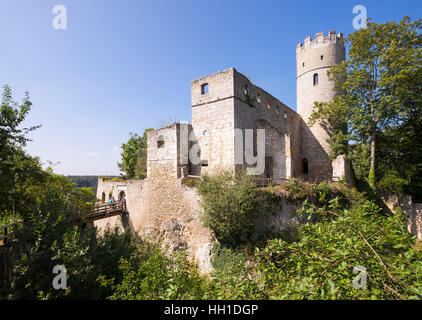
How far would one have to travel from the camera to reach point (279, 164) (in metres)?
14.2

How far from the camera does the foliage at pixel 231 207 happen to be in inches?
382

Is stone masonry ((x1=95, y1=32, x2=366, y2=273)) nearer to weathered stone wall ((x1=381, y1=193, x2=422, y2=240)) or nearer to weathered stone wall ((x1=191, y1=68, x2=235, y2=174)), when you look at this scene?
weathered stone wall ((x1=191, y1=68, x2=235, y2=174))

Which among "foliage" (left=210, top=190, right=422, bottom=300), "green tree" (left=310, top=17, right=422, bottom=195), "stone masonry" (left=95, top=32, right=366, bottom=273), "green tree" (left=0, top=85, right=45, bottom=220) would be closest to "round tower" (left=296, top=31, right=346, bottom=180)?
"green tree" (left=310, top=17, right=422, bottom=195)

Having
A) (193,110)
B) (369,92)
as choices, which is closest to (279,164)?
(193,110)

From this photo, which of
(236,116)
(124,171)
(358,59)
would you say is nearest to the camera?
(236,116)

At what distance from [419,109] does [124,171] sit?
88.9ft

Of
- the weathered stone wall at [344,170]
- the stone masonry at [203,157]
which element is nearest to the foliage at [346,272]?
the stone masonry at [203,157]

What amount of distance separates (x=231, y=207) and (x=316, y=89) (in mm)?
15243

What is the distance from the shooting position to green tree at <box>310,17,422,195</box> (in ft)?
42.3

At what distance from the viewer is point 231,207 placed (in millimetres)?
9688

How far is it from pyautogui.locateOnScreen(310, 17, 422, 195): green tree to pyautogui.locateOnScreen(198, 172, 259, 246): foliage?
33.7 feet

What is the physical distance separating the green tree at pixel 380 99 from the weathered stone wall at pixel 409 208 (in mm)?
1450

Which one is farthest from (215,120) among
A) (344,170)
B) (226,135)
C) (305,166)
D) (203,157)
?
(305,166)
